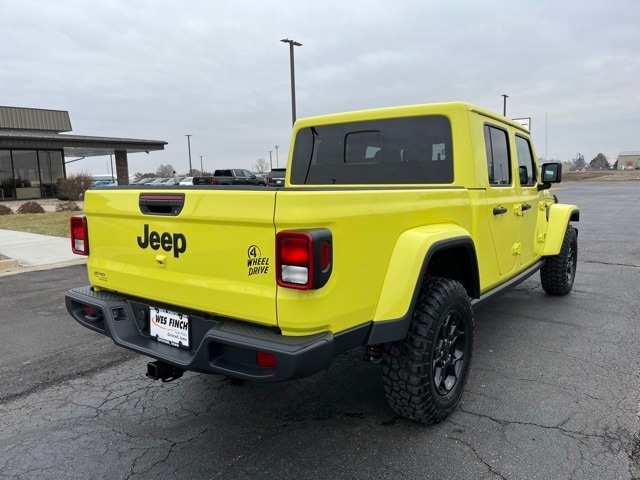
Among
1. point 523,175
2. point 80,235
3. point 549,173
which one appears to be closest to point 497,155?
point 523,175

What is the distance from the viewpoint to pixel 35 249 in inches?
411

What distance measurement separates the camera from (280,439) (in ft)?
9.39

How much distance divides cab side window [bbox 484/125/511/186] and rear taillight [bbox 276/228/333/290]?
2090 millimetres

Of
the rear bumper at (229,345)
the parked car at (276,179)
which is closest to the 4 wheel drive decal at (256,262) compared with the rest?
the rear bumper at (229,345)

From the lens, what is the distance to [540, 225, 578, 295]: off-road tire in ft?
18.1

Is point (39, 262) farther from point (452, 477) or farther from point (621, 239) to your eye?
point (621, 239)

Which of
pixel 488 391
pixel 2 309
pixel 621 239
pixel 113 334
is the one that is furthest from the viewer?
pixel 621 239

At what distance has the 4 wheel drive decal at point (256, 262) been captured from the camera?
7.48 ft

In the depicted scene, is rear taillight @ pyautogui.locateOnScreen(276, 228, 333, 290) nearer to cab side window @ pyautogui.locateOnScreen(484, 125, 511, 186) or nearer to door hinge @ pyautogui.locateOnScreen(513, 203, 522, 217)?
cab side window @ pyautogui.locateOnScreen(484, 125, 511, 186)

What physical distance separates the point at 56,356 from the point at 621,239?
10860 mm

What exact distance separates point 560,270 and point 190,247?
4.53 metres

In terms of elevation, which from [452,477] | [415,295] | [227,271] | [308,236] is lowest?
[452,477]

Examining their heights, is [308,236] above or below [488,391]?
above

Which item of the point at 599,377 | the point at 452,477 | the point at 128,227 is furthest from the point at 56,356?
the point at 599,377
